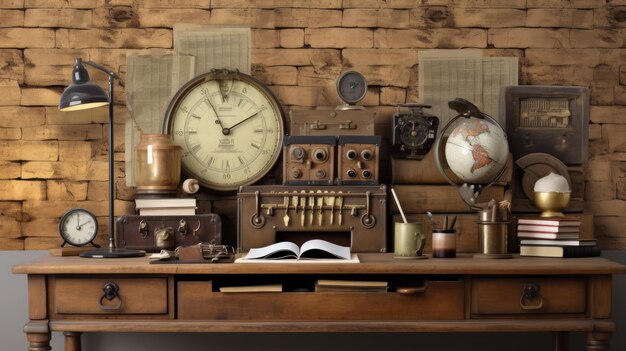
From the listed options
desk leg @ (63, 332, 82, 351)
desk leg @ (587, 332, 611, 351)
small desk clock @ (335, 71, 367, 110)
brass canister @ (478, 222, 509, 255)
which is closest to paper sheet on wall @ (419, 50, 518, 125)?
small desk clock @ (335, 71, 367, 110)

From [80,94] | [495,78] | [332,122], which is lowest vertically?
[332,122]

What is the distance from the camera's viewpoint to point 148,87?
3666 mm

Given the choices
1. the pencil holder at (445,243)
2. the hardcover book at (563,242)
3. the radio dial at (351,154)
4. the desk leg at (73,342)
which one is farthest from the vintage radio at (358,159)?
the desk leg at (73,342)

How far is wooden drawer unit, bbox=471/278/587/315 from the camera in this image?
293cm

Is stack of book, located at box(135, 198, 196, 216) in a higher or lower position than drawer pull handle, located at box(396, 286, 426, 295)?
higher

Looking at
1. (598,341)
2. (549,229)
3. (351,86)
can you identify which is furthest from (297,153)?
(598,341)

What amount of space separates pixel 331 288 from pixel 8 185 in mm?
1718

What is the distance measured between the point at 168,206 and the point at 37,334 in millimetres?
786

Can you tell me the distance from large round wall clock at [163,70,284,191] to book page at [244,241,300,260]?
0.55 meters

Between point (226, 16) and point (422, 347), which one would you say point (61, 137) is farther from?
point (422, 347)

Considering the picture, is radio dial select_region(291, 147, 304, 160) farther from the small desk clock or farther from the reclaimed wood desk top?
the reclaimed wood desk top

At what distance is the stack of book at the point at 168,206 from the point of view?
3381 millimetres

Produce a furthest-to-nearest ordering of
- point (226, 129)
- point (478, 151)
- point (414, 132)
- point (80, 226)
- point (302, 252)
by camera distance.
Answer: point (226, 129) → point (414, 132) → point (80, 226) → point (478, 151) → point (302, 252)

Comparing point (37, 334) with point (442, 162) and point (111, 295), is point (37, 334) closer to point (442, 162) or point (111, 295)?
point (111, 295)
